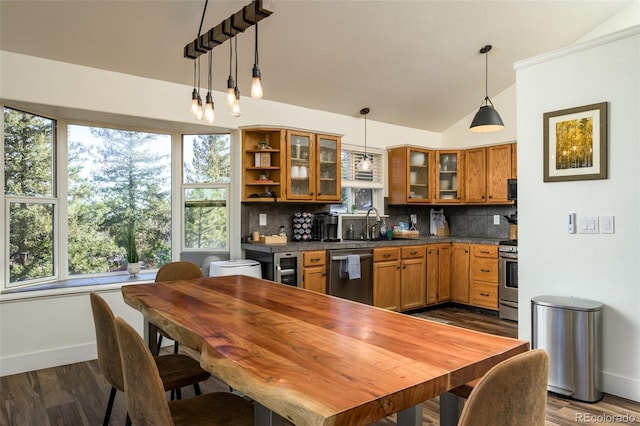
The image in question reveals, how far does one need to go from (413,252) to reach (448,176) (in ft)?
4.85

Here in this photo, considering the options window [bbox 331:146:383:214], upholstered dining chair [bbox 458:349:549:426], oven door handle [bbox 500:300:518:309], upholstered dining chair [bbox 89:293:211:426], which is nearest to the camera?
upholstered dining chair [bbox 458:349:549:426]

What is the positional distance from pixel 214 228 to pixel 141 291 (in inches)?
84.9

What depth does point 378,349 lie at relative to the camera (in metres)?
1.40

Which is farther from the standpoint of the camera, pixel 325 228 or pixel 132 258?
pixel 325 228

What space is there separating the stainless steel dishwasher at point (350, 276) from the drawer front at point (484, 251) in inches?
57.9

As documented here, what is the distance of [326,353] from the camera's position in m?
1.36

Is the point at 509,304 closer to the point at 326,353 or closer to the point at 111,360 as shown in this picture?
the point at 326,353

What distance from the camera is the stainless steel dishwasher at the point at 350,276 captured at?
4574mm

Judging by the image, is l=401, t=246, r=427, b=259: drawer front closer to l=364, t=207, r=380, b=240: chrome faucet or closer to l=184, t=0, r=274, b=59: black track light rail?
l=364, t=207, r=380, b=240: chrome faucet

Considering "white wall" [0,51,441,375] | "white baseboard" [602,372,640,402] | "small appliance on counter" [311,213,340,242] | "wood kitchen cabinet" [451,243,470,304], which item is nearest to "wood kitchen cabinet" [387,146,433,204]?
"wood kitchen cabinet" [451,243,470,304]

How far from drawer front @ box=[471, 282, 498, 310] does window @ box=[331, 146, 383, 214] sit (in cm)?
164

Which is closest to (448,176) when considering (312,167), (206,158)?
(312,167)

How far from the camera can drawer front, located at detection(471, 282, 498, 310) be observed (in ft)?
17.0

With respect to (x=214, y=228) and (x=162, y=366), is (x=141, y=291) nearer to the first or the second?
(x=162, y=366)
